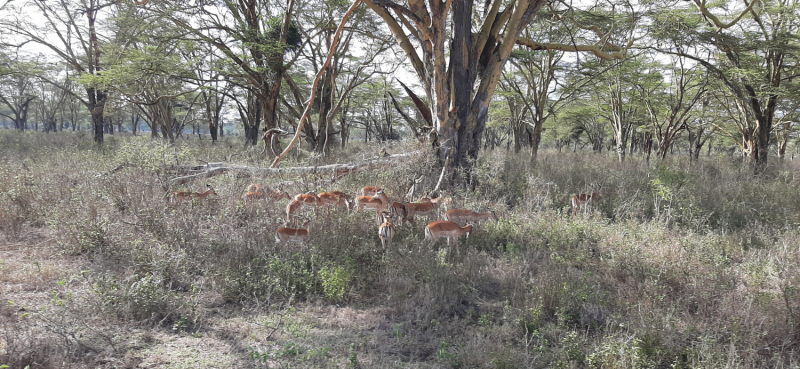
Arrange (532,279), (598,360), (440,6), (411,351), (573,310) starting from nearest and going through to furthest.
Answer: (598,360)
(411,351)
(573,310)
(532,279)
(440,6)

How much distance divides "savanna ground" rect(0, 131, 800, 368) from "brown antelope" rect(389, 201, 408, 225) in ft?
0.55

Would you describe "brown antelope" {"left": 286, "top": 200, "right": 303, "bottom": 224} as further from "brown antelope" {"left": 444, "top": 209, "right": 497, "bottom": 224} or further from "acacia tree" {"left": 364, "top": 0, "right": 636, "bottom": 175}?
"acacia tree" {"left": 364, "top": 0, "right": 636, "bottom": 175}

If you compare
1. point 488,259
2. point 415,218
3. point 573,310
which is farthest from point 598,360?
point 415,218

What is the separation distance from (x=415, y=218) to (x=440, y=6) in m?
3.74

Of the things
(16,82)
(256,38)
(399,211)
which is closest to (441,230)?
(399,211)

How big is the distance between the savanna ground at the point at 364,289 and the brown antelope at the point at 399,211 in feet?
0.55

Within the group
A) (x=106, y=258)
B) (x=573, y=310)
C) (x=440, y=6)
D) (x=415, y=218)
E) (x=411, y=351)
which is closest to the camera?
(x=411, y=351)

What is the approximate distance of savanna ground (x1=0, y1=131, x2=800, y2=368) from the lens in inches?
113

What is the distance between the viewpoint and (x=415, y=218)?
6035 millimetres

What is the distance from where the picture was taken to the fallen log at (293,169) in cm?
700

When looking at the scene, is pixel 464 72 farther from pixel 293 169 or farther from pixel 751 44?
pixel 751 44

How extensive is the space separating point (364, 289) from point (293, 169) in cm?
406

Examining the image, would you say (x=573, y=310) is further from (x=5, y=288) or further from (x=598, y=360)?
(x=5, y=288)

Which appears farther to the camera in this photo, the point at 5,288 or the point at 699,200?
the point at 699,200
